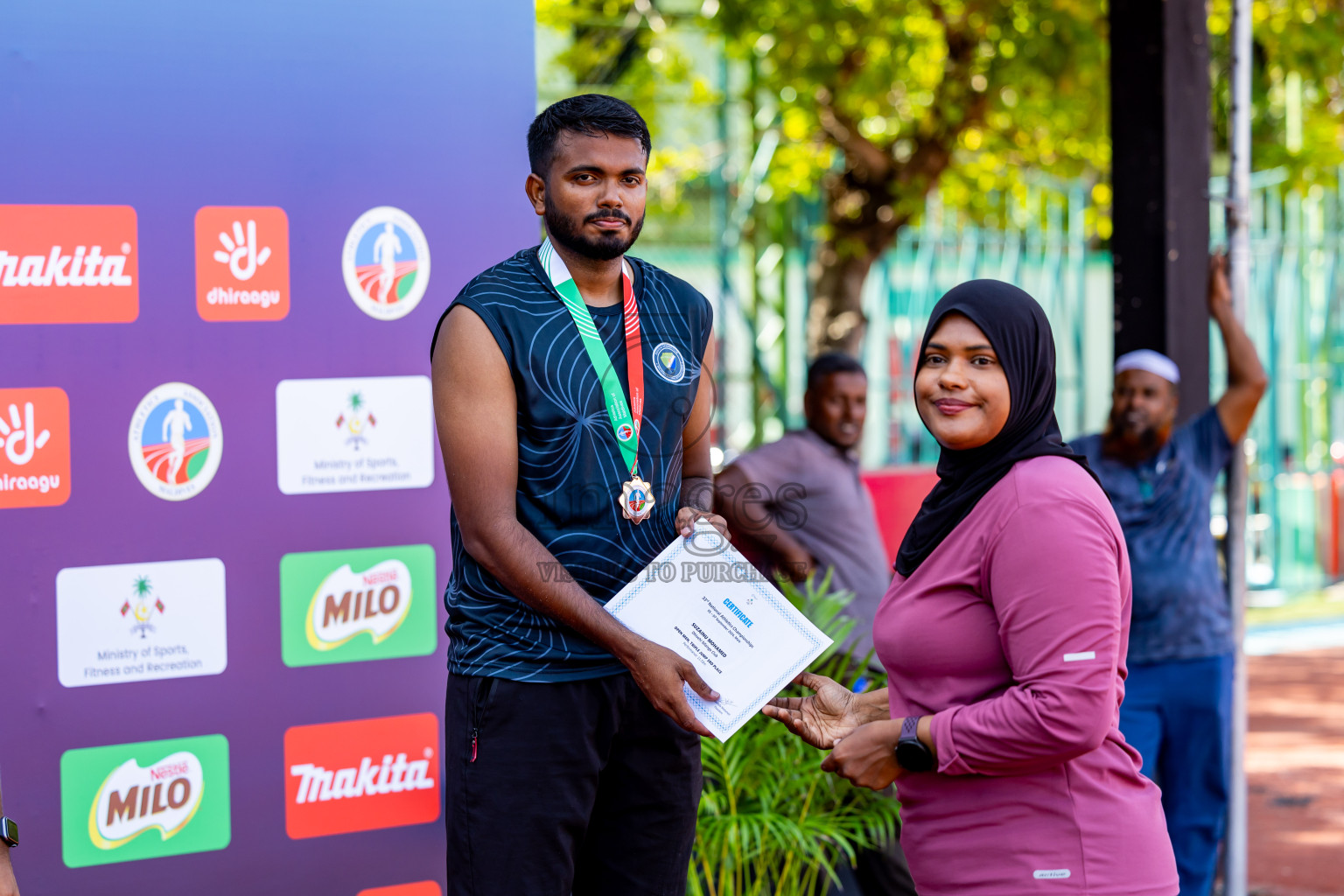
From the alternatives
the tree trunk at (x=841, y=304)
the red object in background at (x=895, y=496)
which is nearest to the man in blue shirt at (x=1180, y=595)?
the red object in background at (x=895, y=496)

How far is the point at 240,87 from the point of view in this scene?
10.5 feet

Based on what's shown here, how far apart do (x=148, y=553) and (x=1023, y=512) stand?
85.7 inches

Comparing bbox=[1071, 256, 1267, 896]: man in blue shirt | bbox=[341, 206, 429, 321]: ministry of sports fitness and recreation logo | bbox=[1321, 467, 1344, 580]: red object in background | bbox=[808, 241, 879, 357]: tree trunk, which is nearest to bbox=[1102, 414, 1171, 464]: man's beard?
bbox=[1071, 256, 1267, 896]: man in blue shirt

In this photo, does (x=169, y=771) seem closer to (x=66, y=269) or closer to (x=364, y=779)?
(x=364, y=779)

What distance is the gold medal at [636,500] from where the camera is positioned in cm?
242

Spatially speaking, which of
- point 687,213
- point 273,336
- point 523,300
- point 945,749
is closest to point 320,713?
point 273,336

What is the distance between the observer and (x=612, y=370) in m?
2.42

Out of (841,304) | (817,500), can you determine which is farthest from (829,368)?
(841,304)

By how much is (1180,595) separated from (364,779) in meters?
2.71

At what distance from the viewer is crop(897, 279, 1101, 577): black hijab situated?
2109mm

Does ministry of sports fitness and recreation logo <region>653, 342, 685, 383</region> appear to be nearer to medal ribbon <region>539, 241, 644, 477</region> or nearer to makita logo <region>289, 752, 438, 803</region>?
medal ribbon <region>539, 241, 644, 477</region>

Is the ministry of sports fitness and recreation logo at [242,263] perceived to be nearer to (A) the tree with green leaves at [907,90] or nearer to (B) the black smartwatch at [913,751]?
(B) the black smartwatch at [913,751]

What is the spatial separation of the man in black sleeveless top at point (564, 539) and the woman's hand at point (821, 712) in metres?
0.20

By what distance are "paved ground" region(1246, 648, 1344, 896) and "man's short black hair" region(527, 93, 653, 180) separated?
4.44m
